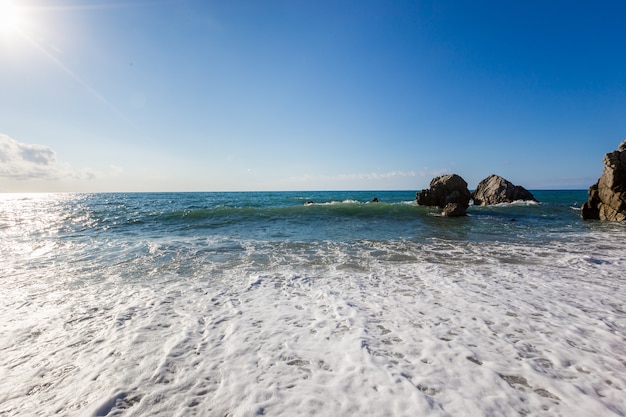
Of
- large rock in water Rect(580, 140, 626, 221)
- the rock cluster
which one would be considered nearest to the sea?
large rock in water Rect(580, 140, 626, 221)

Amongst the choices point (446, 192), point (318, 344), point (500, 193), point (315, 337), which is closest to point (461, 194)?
point (446, 192)

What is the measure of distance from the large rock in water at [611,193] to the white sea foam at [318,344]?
1863 cm

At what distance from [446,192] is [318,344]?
108 feet

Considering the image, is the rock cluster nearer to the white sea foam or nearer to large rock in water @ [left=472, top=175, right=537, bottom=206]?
large rock in water @ [left=472, top=175, right=537, bottom=206]

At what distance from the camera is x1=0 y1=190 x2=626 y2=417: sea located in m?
3.07

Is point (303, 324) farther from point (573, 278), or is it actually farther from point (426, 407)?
point (573, 278)

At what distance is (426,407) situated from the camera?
9.60 feet

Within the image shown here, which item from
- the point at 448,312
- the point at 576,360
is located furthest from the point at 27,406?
the point at 576,360

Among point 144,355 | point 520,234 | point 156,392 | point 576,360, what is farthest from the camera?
point 520,234

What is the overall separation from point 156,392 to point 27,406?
1344 millimetres

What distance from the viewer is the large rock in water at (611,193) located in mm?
20062

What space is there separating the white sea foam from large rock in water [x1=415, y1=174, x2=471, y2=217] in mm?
25828

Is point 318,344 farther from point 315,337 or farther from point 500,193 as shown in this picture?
point 500,193

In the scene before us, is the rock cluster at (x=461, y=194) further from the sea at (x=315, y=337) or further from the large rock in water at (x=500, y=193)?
the sea at (x=315, y=337)
